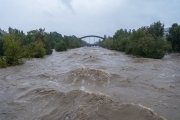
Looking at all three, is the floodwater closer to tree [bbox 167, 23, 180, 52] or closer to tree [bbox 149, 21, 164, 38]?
tree [bbox 167, 23, 180, 52]

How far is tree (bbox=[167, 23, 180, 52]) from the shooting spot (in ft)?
116

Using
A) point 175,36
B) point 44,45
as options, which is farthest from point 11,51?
point 175,36

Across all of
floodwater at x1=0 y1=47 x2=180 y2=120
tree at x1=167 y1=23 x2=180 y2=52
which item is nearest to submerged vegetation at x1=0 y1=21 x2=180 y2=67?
tree at x1=167 y1=23 x2=180 y2=52

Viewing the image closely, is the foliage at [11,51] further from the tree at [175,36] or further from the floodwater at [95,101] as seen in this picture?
the tree at [175,36]

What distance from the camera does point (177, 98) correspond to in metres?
7.78

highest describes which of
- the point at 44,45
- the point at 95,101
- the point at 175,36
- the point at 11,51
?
the point at 175,36

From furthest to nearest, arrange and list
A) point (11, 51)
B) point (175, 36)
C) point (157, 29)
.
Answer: point (157, 29) → point (175, 36) → point (11, 51)

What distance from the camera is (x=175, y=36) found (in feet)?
118

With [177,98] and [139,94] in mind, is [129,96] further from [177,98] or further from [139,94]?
[177,98]

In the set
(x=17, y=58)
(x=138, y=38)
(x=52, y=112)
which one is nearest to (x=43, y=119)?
(x=52, y=112)

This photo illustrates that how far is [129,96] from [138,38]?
89.2ft

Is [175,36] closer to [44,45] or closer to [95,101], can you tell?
[44,45]

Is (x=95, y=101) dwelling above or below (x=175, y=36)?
below

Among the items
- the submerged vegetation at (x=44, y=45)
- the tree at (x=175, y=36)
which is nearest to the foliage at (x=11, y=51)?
the submerged vegetation at (x=44, y=45)
